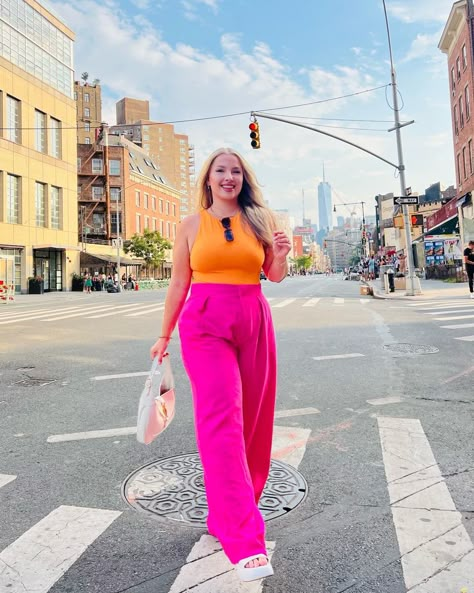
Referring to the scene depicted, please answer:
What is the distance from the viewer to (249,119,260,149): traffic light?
17.4 metres

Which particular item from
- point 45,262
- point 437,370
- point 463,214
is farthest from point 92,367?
point 45,262

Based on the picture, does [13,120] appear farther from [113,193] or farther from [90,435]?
[90,435]

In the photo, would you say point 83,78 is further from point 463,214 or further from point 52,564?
point 52,564

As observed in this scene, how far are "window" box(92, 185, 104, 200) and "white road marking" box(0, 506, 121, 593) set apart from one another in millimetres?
61031

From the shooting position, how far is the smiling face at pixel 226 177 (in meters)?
2.58

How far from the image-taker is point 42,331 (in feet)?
38.1

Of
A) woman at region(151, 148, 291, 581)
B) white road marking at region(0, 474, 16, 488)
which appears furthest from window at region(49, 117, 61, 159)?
woman at region(151, 148, 291, 581)

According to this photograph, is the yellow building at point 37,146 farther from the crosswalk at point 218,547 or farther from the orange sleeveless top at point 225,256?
the orange sleeveless top at point 225,256

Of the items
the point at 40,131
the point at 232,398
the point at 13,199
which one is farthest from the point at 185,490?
the point at 40,131

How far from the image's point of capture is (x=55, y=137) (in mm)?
42156

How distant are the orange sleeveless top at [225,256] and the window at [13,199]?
38326 mm

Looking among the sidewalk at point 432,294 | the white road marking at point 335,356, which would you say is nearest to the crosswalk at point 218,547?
the white road marking at point 335,356

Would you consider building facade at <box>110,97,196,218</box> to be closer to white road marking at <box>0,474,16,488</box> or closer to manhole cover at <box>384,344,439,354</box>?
manhole cover at <box>384,344,439,354</box>

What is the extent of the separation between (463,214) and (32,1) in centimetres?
3653
